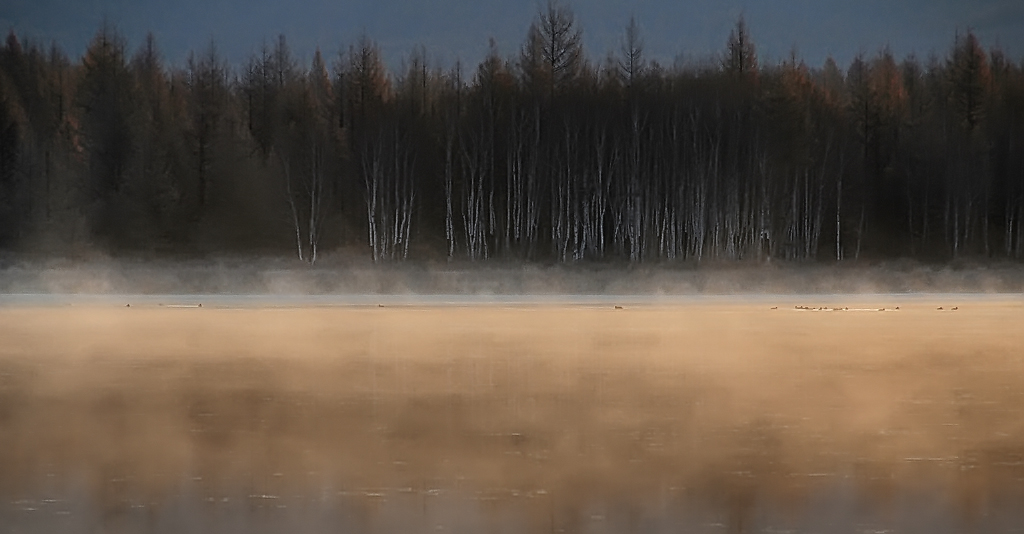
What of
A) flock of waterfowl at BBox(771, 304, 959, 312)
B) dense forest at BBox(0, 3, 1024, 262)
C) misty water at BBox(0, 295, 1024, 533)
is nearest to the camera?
misty water at BBox(0, 295, 1024, 533)

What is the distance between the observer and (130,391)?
11672mm

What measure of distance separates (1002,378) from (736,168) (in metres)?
29.9

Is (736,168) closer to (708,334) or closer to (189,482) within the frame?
(708,334)

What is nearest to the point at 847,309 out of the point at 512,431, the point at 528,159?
the point at 512,431

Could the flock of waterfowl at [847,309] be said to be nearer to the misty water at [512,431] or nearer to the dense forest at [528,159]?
the misty water at [512,431]

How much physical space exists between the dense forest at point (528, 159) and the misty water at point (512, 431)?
75.2 feet

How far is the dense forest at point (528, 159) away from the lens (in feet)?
138

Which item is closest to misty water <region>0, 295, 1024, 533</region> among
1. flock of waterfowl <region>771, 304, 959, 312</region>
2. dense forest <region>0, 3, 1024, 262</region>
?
flock of waterfowl <region>771, 304, 959, 312</region>

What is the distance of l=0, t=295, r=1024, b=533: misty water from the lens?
658 centimetres

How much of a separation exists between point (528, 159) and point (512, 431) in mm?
34332

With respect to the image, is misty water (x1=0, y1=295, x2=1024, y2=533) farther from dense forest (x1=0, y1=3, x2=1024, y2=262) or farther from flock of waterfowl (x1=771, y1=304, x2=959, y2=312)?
dense forest (x1=0, y1=3, x2=1024, y2=262)

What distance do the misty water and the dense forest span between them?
75.2ft

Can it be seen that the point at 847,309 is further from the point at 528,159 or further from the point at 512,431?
the point at 528,159

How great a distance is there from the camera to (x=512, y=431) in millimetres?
9266
